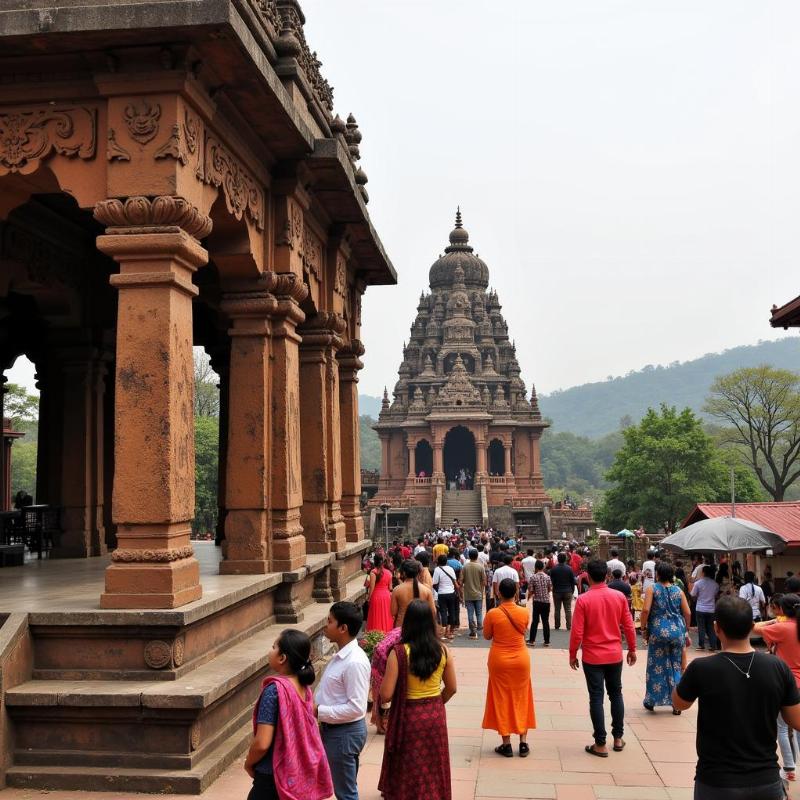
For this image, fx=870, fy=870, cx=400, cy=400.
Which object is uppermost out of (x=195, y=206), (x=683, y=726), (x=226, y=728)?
(x=195, y=206)

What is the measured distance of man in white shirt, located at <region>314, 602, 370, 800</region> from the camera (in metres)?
4.52

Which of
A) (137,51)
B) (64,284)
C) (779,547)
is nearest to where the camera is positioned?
(137,51)

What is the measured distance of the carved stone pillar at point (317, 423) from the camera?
34.2 ft

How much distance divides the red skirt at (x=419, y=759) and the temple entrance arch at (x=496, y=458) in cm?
4609

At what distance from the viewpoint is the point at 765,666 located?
3.90 m

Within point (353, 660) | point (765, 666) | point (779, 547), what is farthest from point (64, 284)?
point (779, 547)

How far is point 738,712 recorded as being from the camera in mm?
3777

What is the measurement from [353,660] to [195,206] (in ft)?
11.5

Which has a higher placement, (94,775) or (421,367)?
(421,367)

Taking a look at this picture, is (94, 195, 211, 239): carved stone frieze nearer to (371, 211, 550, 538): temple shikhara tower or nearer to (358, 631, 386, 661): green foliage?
(358, 631, 386, 661): green foliage

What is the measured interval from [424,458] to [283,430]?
143 feet

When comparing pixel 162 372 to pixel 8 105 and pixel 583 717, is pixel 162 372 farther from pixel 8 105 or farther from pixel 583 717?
pixel 583 717

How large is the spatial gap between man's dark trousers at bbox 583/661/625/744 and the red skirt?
2.37m

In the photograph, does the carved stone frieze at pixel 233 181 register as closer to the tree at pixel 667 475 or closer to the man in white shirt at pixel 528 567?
the man in white shirt at pixel 528 567
